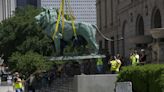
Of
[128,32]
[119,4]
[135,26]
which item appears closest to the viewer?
[135,26]

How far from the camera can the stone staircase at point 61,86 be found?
22.8m

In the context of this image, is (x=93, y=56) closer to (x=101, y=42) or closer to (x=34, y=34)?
(x=34, y=34)

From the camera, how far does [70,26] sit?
25.4 meters

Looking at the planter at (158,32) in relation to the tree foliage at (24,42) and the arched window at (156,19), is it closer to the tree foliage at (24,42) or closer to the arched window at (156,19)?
the tree foliage at (24,42)

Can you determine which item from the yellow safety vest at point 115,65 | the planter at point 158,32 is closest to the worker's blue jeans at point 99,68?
the yellow safety vest at point 115,65

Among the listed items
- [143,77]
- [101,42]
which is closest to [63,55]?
[143,77]

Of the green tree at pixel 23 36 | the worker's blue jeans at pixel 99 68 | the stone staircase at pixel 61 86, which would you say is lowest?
the stone staircase at pixel 61 86

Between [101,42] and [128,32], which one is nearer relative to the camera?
[128,32]

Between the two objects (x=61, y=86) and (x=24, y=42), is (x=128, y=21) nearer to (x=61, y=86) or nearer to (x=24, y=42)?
(x=24, y=42)

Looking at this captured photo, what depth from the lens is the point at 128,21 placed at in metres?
62.7

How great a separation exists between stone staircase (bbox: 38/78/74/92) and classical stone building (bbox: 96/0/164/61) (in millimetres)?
12959

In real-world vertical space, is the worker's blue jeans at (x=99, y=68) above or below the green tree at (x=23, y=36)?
below

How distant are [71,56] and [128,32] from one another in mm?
37852

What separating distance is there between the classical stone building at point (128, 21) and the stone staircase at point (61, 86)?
12959 mm
